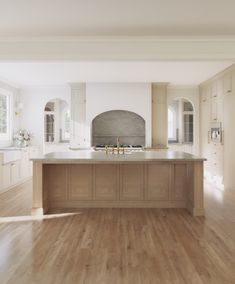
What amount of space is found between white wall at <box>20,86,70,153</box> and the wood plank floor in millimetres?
4253

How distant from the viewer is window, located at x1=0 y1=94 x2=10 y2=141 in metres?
7.76

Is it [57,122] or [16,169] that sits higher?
[57,122]

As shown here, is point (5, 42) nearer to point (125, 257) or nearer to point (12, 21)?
point (12, 21)

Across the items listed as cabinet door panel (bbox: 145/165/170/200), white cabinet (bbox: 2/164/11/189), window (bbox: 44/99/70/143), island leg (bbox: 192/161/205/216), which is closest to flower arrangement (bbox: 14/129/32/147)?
white cabinet (bbox: 2/164/11/189)

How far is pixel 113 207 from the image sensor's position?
493 centimetres

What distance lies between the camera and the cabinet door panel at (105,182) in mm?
4949

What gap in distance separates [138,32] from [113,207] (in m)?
2.68

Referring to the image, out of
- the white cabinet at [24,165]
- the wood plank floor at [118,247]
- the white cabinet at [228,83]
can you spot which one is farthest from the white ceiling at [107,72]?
the wood plank floor at [118,247]

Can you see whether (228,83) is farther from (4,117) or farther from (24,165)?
(4,117)

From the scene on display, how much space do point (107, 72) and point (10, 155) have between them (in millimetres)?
2812

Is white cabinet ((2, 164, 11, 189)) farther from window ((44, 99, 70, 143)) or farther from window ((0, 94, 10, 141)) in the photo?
window ((44, 99, 70, 143))

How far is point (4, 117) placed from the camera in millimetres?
7965

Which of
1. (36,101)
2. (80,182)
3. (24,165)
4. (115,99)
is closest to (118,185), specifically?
(80,182)

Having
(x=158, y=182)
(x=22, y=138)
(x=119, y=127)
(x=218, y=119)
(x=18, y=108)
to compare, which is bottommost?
(x=158, y=182)
